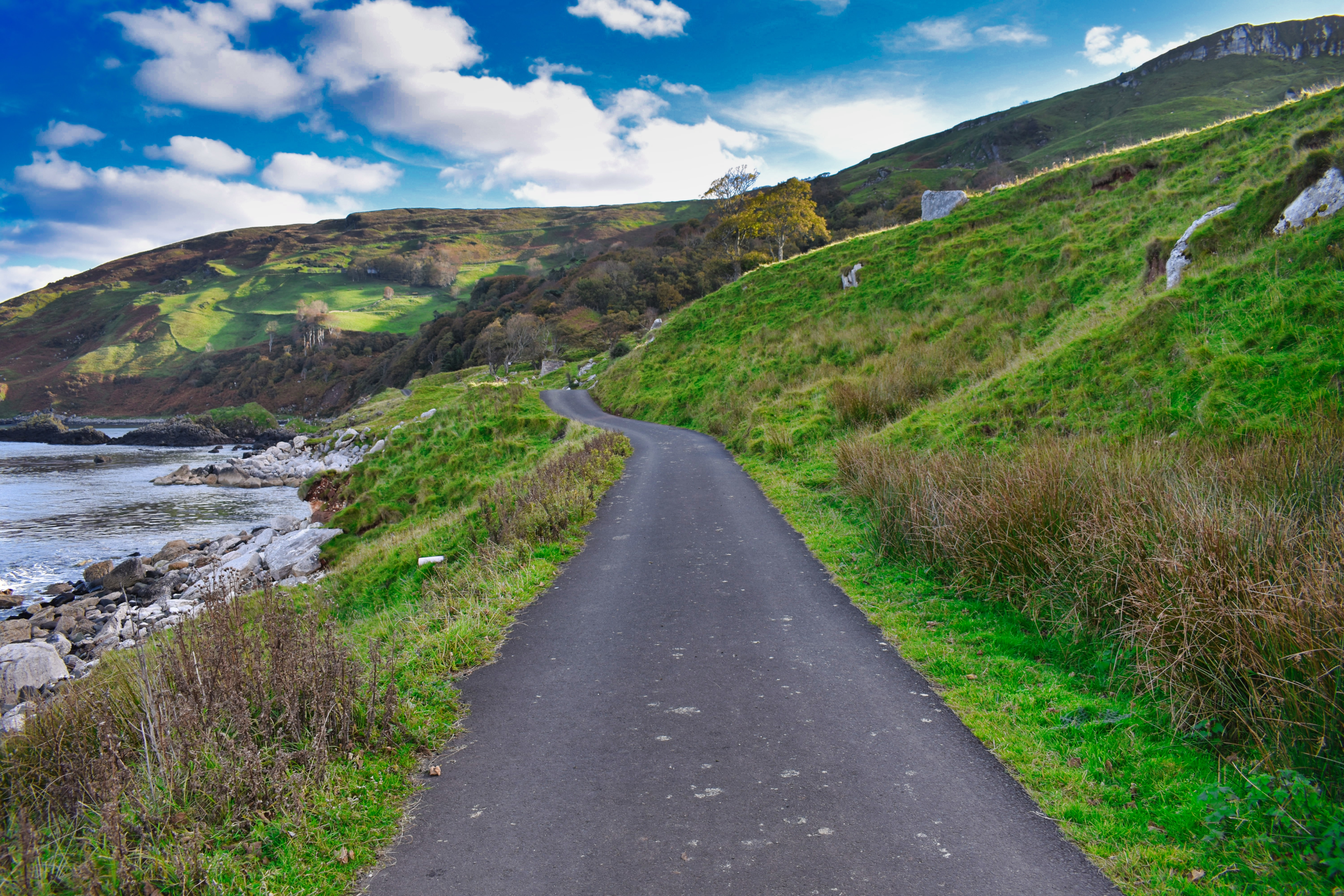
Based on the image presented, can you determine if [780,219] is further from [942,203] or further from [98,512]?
[98,512]

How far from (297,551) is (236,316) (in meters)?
151

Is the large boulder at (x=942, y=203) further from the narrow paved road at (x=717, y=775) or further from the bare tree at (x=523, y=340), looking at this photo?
the bare tree at (x=523, y=340)

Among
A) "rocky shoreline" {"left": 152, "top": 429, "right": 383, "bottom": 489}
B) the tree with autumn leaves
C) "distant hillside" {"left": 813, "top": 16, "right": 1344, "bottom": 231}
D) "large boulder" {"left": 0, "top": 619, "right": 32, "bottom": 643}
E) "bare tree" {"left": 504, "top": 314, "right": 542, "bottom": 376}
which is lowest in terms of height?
"large boulder" {"left": 0, "top": 619, "right": 32, "bottom": 643}

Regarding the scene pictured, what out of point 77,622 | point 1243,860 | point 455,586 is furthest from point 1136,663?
point 77,622

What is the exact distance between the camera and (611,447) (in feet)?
63.0

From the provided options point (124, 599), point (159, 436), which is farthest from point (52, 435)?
point (124, 599)

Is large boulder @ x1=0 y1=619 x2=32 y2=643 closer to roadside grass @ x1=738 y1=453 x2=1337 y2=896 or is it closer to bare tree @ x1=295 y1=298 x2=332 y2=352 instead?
roadside grass @ x1=738 y1=453 x2=1337 y2=896

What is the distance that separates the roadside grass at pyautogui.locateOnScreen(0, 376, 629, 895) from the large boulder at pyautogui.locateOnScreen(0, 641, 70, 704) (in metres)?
8.52

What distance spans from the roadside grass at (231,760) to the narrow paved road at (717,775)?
1.23 ft

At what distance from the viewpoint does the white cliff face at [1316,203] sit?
36.2ft

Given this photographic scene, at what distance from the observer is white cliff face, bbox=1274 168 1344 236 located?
11.0 m

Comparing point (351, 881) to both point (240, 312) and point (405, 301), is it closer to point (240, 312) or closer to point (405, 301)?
point (405, 301)

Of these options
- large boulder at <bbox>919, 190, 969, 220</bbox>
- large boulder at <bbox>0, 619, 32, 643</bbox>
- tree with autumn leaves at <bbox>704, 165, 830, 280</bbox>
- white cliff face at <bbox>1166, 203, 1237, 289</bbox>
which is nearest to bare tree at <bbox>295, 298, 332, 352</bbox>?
tree with autumn leaves at <bbox>704, 165, 830, 280</bbox>

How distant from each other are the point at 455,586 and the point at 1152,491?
9132 millimetres
